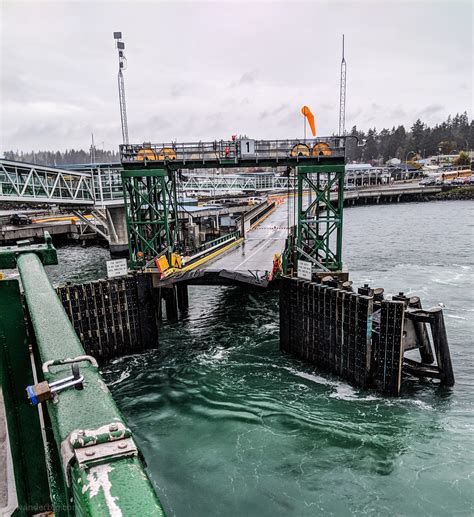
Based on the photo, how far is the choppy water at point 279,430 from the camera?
12.7 m

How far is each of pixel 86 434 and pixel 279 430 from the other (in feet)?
47.7

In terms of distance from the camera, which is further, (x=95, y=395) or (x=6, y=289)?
(x=6, y=289)

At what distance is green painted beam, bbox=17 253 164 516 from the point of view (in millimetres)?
2158

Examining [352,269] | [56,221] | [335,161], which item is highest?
[335,161]

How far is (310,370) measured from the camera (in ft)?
66.3

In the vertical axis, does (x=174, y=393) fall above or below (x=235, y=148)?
below

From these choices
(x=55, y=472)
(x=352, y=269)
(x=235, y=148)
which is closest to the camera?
(x=55, y=472)

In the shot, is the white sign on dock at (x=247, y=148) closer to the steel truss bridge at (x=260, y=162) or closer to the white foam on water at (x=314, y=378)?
the steel truss bridge at (x=260, y=162)

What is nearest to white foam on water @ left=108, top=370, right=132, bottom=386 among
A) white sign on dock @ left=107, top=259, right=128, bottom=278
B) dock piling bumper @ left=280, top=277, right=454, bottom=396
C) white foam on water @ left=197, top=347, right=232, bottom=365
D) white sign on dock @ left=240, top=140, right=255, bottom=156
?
white foam on water @ left=197, top=347, right=232, bottom=365

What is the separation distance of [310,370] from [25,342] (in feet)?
52.4

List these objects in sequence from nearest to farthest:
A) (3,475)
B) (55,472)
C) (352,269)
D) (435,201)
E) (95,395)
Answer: (95,395) < (55,472) < (3,475) < (352,269) < (435,201)

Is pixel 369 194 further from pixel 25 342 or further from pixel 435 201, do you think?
pixel 25 342

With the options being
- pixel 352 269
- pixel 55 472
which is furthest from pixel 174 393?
pixel 352 269

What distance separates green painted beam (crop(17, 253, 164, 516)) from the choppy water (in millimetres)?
10545
